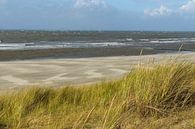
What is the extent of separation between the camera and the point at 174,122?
6801 mm

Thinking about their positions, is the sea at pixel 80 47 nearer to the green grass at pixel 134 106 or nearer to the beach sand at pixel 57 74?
the beach sand at pixel 57 74

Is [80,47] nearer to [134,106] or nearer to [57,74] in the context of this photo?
[57,74]

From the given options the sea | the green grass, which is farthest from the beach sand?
the green grass

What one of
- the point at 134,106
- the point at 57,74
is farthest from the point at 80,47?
the point at 134,106

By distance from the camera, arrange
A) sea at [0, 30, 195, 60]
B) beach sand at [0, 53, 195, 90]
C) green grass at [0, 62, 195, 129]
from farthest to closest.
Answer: sea at [0, 30, 195, 60], beach sand at [0, 53, 195, 90], green grass at [0, 62, 195, 129]

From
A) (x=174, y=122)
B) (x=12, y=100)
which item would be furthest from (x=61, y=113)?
(x=174, y=122)

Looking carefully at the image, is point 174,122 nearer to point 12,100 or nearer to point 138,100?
point 138,100

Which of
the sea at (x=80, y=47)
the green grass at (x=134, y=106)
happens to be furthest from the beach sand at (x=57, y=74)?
the green grass at (x=134, y=106)

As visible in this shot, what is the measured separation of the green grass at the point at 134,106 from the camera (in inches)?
263

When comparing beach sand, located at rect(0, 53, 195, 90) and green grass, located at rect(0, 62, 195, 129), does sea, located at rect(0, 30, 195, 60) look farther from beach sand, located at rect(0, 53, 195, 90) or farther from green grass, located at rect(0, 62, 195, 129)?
green grass, located at rect(0, 62, 195, 129)

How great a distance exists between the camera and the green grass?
263 inches

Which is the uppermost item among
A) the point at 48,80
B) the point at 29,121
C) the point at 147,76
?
the point at 147,76

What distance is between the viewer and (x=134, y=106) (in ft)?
23.6

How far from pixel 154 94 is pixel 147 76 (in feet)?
1.82
